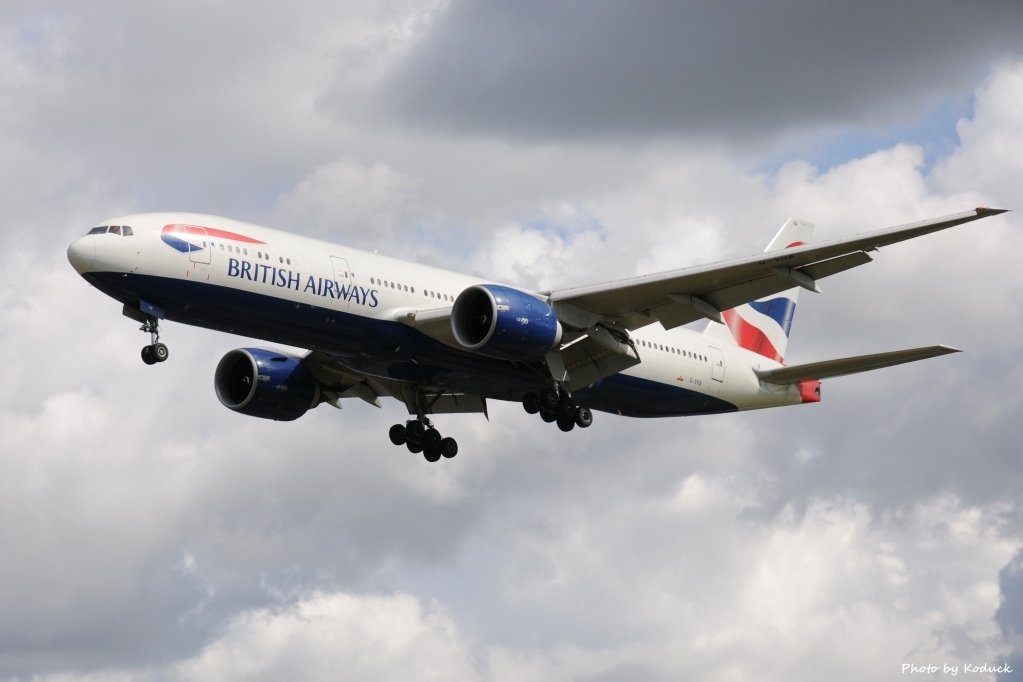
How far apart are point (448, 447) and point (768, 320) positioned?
13.1m

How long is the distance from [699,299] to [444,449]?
1195cm

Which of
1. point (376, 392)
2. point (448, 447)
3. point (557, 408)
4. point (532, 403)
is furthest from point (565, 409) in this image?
point (376, 392)

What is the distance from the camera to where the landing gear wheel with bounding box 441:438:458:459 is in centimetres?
5381

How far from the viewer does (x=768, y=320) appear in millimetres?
58125

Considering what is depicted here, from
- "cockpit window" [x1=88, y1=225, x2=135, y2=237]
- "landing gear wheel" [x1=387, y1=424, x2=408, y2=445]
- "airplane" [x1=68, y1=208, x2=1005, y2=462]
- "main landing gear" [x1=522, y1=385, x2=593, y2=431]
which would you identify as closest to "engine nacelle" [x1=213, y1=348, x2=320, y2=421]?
"airplane" [x1=68, y1=208, x2=1005, y2=462]

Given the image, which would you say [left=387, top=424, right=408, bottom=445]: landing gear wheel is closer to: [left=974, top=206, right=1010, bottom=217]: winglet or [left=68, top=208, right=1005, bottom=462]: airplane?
[left=68, top=208, right=1005, bottom=462]: airplane

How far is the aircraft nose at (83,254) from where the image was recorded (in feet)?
136

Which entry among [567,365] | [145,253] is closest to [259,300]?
[145,253]

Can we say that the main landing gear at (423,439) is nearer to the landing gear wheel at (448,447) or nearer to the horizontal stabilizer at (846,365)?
the landing gear wheel at (448,447)

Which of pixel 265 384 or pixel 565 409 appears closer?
pixel 565 409

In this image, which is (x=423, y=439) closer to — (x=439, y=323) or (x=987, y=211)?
(x=439, y=323)

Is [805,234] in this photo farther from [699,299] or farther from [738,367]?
[699,299]

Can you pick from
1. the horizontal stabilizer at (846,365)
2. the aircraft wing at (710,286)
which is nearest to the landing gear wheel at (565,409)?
the aircraft wing at (710,286)

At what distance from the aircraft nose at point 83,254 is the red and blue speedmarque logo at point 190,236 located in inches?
72.1
